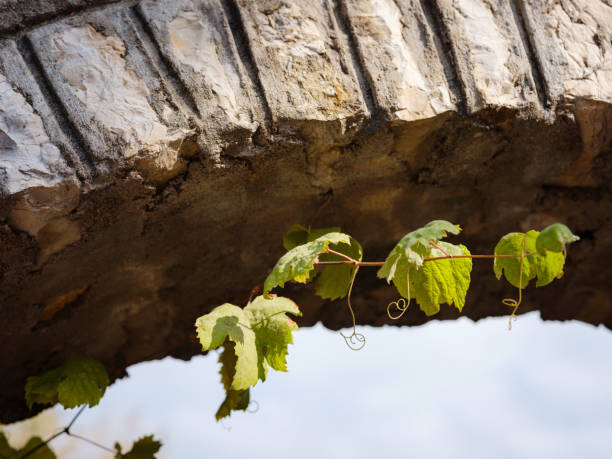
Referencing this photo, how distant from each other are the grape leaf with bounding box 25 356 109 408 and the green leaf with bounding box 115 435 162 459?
0.15m

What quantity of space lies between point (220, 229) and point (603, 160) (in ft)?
2.91

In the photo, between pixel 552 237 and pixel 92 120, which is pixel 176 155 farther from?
pixel 552 237

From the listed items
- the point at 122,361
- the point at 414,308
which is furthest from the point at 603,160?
the point at 122,361

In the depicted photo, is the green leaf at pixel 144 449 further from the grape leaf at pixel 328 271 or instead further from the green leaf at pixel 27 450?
the grape leaf at pixel 328 271

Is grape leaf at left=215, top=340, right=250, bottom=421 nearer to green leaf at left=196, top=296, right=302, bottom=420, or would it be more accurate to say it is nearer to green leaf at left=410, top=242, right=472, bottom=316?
green leaf at left=196, top=296, right=302, bottom=420

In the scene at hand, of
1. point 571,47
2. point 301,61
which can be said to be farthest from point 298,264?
point 571,47

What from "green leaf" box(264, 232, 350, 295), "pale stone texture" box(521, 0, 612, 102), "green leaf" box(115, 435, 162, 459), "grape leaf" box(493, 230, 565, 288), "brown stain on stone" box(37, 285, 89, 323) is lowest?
"green leaf" box(115, 435, 162, 459)

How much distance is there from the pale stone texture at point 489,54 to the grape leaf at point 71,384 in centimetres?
99

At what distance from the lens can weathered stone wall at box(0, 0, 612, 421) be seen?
1.04 metres

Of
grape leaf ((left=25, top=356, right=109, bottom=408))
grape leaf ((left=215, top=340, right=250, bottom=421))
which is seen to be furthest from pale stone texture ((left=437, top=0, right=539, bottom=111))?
grape leaf ((left=25, top=356, right=109, bottom=408))

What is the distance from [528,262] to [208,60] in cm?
67

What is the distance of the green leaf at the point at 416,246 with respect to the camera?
96cm

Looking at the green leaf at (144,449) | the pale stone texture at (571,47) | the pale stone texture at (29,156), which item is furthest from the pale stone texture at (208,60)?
the green leaf at (144,449)

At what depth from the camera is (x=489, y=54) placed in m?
1.22
